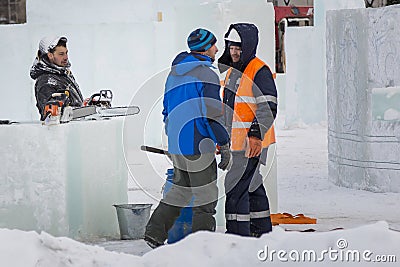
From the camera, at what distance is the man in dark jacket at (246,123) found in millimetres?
6055

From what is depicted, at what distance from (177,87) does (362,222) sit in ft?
8.34

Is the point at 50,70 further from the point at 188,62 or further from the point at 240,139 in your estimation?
the point at 240,139

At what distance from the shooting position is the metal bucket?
6696 millimetres

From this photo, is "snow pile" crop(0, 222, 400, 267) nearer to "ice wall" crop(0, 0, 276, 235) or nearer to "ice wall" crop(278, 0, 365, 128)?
"ice wall" crop(0, 0, 276, 235)

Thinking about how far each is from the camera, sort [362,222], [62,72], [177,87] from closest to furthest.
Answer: [177,87] < [62,72] < [362,222]

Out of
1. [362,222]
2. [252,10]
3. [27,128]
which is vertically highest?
A: [252,10]

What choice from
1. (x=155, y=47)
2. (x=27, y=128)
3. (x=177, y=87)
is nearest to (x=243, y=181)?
(x=177, y=87)

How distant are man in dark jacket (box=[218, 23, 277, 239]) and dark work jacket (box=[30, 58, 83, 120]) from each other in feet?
4.69

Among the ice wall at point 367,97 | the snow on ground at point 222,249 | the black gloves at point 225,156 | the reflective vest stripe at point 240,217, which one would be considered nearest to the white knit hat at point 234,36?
the black gloves at point 225,156

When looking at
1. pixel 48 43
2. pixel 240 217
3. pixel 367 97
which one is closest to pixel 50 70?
pixel 48 43

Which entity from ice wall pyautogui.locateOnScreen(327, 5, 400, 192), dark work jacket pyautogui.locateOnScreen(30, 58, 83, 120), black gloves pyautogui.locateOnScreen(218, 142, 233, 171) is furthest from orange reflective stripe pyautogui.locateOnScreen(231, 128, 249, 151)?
ice wall pyautogui.locateOnScreen(327, 5, 400, 192)

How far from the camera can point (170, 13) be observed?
14391 millimetres

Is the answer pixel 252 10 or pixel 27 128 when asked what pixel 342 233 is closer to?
pixel 27 128

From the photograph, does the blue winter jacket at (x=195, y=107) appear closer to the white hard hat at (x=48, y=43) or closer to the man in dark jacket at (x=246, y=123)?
the man in dark jacket at (x=246, y=123)
